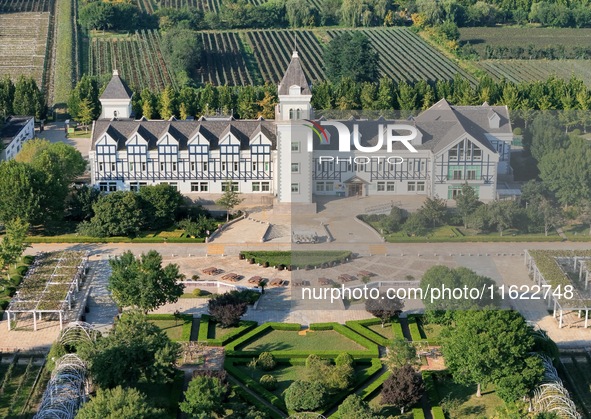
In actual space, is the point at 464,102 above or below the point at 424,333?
above

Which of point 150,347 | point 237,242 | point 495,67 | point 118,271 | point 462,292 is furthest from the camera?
point 495,67

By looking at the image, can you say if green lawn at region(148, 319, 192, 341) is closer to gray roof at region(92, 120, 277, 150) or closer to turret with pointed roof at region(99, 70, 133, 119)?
gray roof at region(92, 120, 277, 150)

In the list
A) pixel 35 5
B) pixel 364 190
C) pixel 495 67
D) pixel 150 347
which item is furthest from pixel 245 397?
pixel 35 5

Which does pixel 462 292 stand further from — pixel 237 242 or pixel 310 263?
pixel 237 242

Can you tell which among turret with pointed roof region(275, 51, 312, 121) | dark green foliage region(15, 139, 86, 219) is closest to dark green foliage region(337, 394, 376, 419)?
dark green foliage region(15, 139, 86, 219)

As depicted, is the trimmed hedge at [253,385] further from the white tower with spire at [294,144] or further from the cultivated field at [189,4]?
the cultivated field at [189,4]

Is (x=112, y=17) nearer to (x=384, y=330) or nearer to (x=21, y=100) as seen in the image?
(x=21, y=100)

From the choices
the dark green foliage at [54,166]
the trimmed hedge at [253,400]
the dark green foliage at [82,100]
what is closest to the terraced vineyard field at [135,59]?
the dark green foliage at [82,100]

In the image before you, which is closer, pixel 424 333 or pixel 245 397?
pixel 245 397
